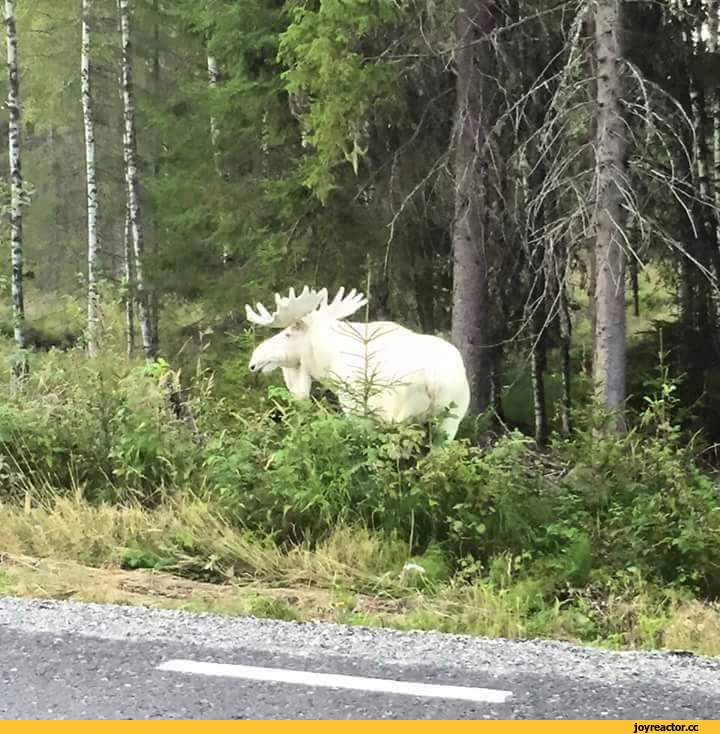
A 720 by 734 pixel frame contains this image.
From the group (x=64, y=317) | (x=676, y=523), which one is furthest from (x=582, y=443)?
(x=64, y=317)

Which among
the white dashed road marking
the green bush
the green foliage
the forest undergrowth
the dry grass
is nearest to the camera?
the white dashed road marking

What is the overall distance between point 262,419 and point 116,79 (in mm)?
19193

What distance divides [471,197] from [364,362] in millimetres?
3948

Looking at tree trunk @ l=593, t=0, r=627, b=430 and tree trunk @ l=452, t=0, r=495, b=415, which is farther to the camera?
tree trunk @ l=452, t=0, r=495, b=415

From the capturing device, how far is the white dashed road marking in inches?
154

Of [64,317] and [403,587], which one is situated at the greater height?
[64,317]

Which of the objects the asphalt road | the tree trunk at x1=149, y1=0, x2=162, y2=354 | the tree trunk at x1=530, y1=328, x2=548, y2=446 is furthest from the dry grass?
the tree trunk at x1=149, y1=0, x2=162, y2=354

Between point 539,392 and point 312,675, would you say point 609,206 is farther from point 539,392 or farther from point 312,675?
point 312,675

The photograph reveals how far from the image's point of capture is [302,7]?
10.5 meters

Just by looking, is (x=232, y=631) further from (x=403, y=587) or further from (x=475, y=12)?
(x=475, y=12)

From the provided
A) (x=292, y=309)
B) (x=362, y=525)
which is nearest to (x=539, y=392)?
(x=292, y=309)

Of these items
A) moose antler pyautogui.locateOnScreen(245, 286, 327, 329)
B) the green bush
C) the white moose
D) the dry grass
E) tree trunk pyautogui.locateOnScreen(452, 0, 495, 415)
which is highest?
tree trunk pyautogui.locateOnScreen(452, 0, 495, 415)

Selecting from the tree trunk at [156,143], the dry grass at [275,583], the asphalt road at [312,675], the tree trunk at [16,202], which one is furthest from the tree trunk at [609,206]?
the tree trunk at [16,202]

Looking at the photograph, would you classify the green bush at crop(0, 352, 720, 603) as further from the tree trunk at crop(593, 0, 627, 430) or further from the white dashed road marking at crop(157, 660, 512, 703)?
the white dashed road marking at crop(157, 660, 512, 703)
